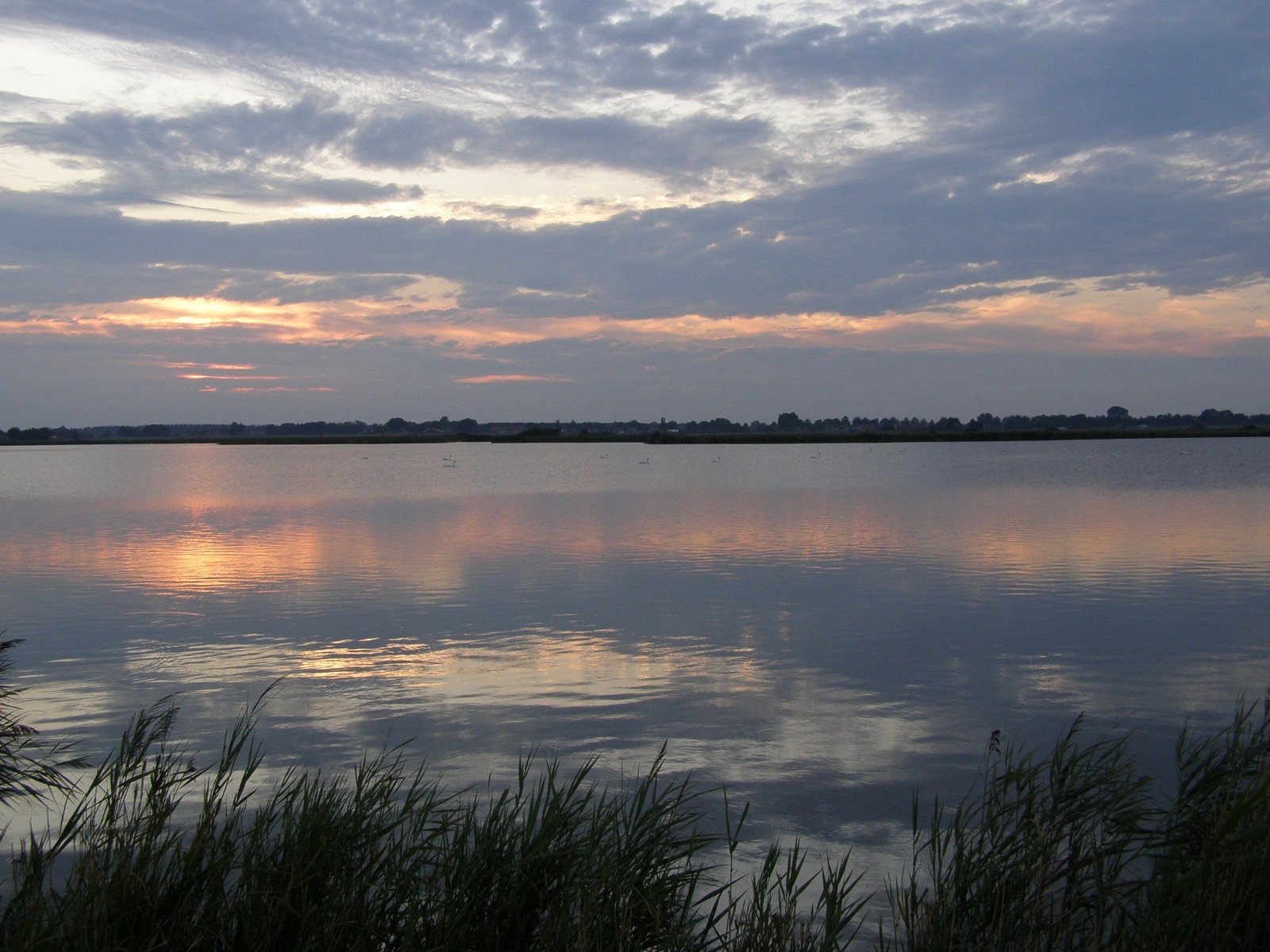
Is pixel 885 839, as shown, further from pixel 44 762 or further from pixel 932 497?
pixel 932 497

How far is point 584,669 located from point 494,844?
9.26 m

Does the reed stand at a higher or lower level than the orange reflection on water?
higher

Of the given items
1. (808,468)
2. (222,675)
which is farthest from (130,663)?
(808,468)

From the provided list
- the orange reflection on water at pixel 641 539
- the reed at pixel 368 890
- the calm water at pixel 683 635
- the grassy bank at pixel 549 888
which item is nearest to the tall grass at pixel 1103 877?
the grassy bank at pixel 549 888

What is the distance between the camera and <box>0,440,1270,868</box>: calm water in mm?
11750

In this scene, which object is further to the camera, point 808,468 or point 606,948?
point 808,468

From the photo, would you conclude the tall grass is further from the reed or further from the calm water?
the calm water

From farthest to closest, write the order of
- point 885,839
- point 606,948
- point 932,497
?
point 932,497, point 885,839, point 606,948

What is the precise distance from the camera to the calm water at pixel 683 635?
38.5 feet

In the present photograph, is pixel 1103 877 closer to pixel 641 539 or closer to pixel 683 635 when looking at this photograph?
pixel 683 635

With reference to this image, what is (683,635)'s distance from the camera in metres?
17.9

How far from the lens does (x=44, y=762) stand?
10562 millimetres

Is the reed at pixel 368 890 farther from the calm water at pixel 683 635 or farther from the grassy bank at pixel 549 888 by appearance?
the calm water at pixel 683 635

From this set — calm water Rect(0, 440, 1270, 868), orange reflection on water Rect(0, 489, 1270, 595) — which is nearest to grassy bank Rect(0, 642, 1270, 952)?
calm water Rect(0, 440, 1270, 868)
